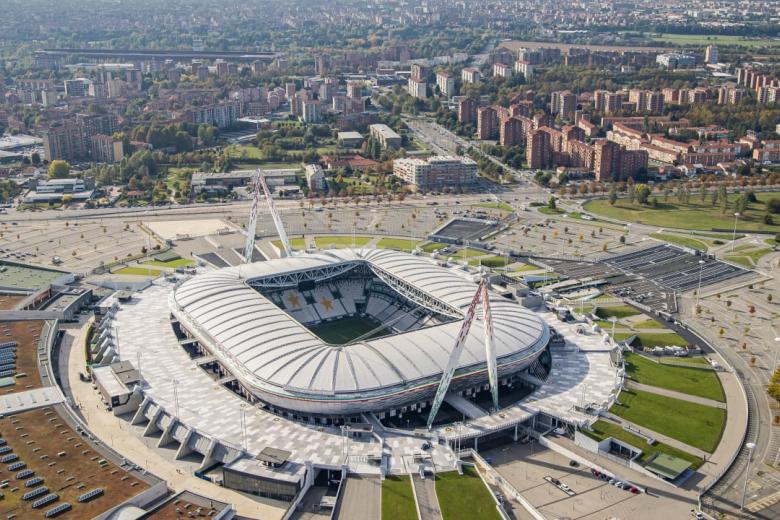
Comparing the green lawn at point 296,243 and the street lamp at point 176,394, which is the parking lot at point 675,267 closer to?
the green lawn at point 296,243

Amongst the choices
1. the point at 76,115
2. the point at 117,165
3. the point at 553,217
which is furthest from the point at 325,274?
the point at 76,115

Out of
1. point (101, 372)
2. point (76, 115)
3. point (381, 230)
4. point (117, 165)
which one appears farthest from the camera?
point (76, 115)

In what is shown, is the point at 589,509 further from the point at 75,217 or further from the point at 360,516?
the point at 75,217

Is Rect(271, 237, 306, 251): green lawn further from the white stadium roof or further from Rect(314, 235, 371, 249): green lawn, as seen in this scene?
the white stadium roof

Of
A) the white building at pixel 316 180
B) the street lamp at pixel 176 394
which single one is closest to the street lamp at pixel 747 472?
the street lamp at pixel 176 394

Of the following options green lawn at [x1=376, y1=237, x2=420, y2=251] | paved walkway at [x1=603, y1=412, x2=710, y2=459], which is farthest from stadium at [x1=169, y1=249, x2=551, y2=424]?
green lawn at [x1=376, y1=237, x2=420, y2=251]

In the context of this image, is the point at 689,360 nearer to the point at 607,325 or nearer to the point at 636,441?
the point at 607,325
